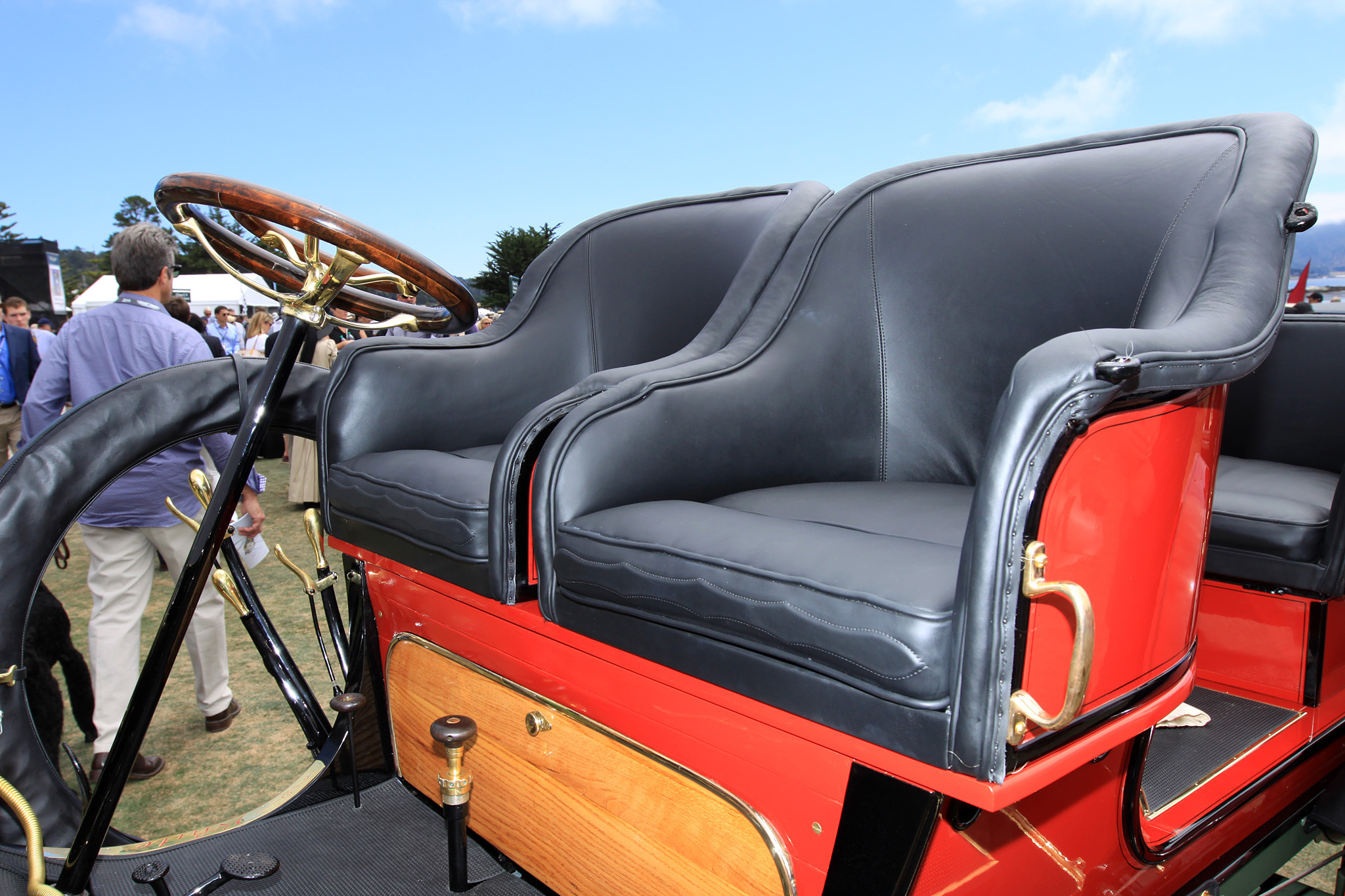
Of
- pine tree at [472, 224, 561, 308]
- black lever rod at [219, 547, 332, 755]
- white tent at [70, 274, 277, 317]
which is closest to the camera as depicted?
black lever rod at [219, 547, 332, 755]

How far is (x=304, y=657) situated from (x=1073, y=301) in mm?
2780

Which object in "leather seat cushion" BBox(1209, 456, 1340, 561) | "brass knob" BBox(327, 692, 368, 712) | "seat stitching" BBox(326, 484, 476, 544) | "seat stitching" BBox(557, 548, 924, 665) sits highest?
"seat stitching" BBox(557, 548, 924, 665)

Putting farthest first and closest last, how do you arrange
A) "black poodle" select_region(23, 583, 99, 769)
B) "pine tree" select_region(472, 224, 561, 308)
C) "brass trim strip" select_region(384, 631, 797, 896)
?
"pine tree" select_region(472, 224, 561, 308) → "black poodle" select_region(23, 583, 99, 769) → "brass trim strip" select_region(384, 631, 797, 896)

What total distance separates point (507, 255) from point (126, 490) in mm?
30181

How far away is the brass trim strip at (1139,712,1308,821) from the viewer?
4.11ft

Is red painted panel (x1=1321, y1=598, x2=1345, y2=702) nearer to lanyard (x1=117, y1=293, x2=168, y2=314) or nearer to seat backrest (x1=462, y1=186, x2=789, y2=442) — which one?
seat backrest (x1=462, y1=186, x2=789, y2=442)

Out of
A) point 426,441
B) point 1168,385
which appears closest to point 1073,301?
point 1168,385

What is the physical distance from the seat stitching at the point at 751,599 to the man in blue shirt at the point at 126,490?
1.56m

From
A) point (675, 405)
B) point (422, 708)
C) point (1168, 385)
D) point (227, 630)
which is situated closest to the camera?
point (1168, 385)

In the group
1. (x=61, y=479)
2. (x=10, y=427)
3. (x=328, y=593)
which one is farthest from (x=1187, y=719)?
(x=10, y=427)

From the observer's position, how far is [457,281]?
1.24m

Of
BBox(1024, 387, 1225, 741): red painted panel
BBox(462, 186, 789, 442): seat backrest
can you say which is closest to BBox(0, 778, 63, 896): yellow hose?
BBox(462, 186, 789, 442): seat backrest

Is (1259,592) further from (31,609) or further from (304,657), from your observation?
(304,657)

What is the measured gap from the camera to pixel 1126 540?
2.82ft
